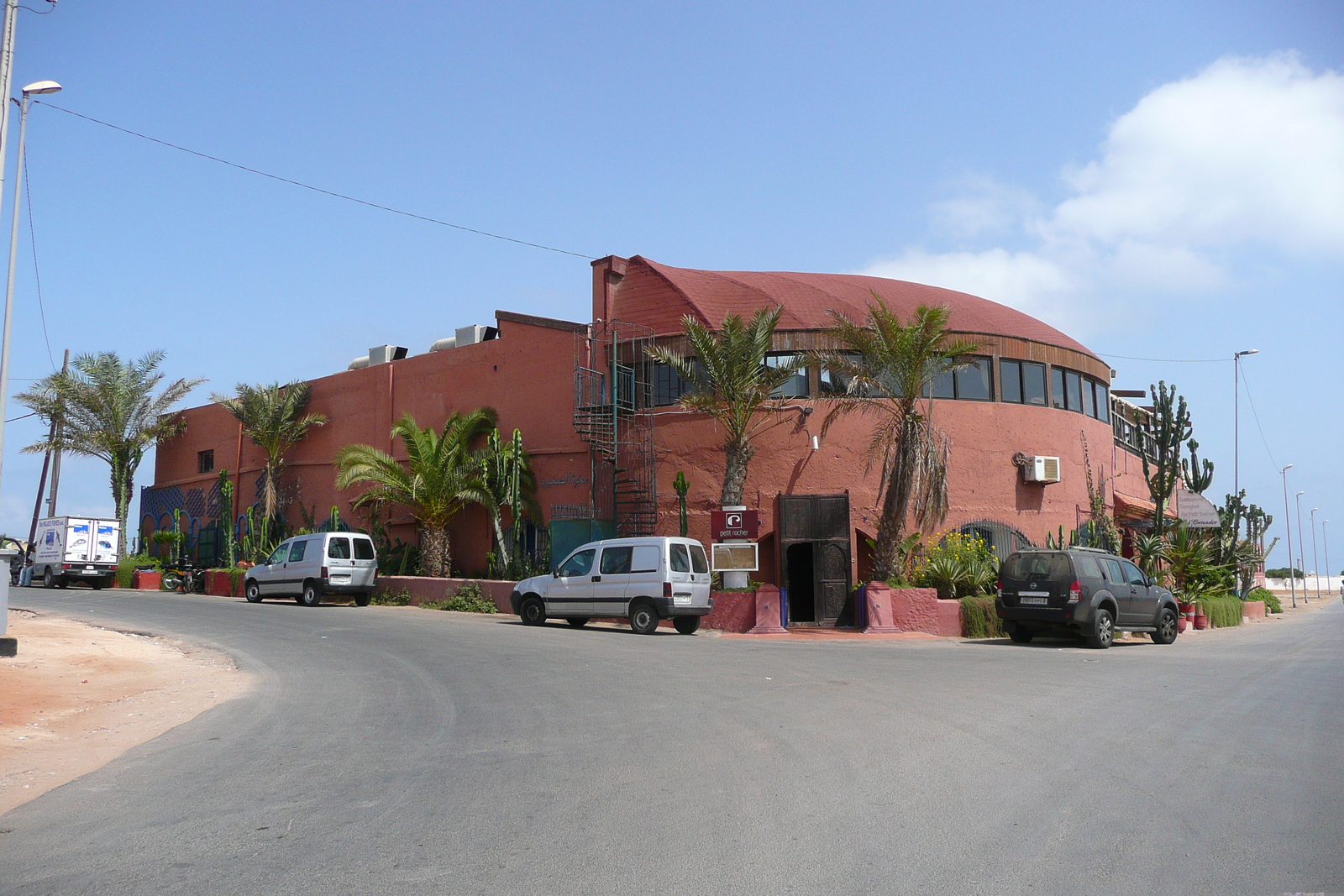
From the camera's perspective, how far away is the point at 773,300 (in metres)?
26.0

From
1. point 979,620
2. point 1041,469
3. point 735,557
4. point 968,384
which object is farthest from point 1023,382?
point 735,557

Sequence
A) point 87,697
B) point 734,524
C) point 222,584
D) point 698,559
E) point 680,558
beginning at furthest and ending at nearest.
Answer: point 222,584
point 734,524
point 698,559
point 680,558
point 87,697

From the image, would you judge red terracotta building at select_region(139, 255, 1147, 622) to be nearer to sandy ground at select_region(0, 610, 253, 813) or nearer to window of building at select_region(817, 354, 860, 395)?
window of building at select_region(817, 354, 860, 395)

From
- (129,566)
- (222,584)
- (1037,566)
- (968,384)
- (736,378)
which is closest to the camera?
(1037,566)

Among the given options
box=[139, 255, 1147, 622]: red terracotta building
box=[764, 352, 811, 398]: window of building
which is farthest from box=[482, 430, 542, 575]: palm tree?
box=[764, 352, 811, 398]: window of building

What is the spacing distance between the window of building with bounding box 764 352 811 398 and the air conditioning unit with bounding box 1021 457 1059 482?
6075 mm

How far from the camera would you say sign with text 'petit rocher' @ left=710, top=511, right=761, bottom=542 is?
20844mm

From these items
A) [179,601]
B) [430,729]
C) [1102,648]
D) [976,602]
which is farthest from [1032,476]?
[179,601]

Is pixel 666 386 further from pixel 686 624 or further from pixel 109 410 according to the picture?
pixel 109 410

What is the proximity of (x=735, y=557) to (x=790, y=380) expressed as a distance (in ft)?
18.3

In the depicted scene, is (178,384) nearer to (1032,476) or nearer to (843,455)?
(843,455)

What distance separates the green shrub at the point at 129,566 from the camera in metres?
35.4

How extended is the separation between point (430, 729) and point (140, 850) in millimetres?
3437

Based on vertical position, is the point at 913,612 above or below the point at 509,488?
below
